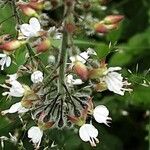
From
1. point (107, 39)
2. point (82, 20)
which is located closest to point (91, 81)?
point (82, 20)

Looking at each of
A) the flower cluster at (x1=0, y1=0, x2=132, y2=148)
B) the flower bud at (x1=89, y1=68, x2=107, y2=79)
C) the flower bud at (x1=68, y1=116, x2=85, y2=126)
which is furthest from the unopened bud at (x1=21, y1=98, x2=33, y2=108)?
the flower bud at (x1=89, y1=68, x2=107, y2=79)

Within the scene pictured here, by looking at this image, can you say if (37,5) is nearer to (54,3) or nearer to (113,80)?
(54,3)

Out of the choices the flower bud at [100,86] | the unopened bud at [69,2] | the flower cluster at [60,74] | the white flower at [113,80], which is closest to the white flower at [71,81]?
the flower cluster at [60,74]

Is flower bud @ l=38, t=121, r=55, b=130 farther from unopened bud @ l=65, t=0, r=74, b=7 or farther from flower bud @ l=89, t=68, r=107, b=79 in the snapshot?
unopened bud @ l=65, t=0, r=74, b=7

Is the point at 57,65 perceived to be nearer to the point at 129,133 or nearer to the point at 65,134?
the point at 65,134

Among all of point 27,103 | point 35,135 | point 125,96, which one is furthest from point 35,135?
point 125,96

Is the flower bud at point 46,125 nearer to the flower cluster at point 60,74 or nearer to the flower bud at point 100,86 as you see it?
the flower cluster at point 60,74
